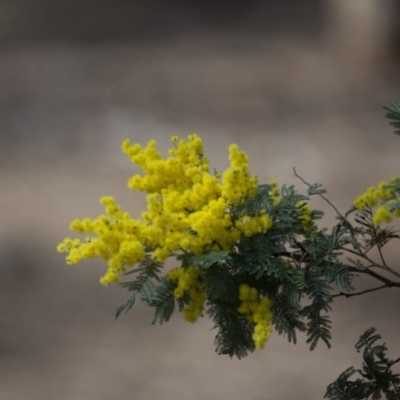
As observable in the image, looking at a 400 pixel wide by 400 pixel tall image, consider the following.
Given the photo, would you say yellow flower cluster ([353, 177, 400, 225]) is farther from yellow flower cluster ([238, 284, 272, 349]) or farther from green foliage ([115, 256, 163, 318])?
green foliage ([115, 256, 163, 318])

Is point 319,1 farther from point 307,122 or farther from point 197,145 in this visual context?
point 197,145

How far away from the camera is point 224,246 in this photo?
3.25ft

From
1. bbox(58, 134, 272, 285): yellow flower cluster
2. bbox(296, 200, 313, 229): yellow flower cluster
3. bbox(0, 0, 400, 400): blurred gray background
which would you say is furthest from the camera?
bbox(0, 0, 400, 400): blurred gray background

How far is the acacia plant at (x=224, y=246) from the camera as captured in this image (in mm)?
972

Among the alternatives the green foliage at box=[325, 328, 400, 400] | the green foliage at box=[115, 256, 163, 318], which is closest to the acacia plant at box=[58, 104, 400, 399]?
the green foliage at box=[115, 256, 163, 318]

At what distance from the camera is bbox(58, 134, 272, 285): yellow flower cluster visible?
0.97m

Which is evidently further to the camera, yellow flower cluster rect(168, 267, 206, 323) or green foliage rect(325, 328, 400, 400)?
green foliage rect(325, 328, 400, 400)

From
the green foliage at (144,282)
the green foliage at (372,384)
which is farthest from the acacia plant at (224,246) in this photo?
the green foliage at (372,384)

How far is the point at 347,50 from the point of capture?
3.75 meters

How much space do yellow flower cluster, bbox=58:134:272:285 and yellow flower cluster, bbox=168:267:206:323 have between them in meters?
0.03

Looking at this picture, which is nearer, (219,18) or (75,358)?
(75,358)

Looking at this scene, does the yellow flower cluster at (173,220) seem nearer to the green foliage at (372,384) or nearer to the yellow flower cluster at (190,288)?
the yellow flower cluster at (190,288)

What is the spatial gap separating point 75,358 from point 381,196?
1.20 meters

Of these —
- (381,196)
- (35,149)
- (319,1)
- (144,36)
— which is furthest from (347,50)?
(381,196)
